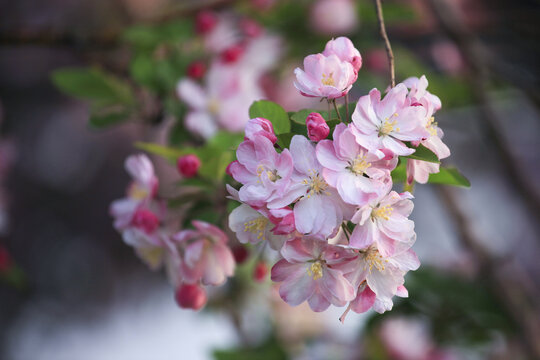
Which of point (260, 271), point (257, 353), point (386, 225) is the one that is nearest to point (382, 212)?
point (386, 225)

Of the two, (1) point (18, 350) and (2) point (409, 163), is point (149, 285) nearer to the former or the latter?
(1) point (18, 350)

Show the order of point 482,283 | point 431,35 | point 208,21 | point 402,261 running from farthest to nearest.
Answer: point 431,35 → point 482,283 → point 208,21 → point 402,261

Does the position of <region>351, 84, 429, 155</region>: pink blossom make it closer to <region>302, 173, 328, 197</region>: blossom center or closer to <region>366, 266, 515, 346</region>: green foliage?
<region>302, 173, 328, 197</region>: blossom center

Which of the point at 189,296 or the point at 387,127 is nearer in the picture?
the point at 387,127

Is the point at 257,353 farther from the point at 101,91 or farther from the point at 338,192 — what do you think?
the point at 338,192

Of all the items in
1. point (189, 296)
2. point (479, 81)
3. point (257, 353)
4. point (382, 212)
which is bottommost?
point (257, 353)

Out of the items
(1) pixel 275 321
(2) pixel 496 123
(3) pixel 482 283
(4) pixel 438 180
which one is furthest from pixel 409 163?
(1) pixel 275 321
